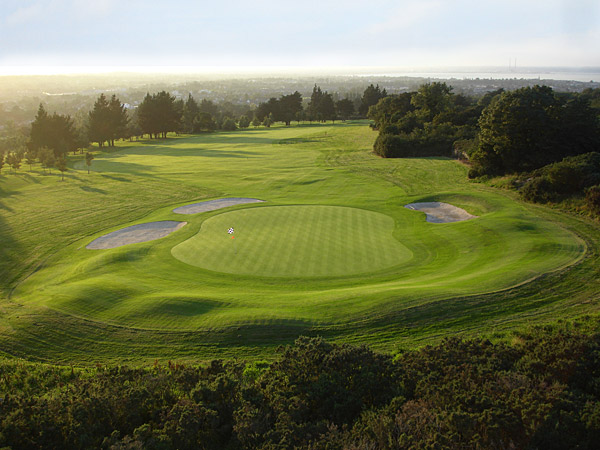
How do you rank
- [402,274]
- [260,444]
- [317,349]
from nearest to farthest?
[260,444] < [317,349] < [402,274]

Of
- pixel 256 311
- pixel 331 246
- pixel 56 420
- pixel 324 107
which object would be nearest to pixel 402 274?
pixel 331 246

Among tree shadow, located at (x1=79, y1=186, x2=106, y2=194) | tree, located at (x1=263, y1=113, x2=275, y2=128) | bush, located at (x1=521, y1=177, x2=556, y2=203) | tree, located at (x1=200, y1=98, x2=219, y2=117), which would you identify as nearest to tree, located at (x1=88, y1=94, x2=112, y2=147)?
tree shadow, located at (x1=79, y1=186, x2=106, y2=194)

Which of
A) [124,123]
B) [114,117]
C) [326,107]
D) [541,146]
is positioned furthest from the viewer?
[326,107]

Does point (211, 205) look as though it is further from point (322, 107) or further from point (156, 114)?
point (322, 107)

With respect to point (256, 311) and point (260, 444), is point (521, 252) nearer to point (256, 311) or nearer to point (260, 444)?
point (256, 311)

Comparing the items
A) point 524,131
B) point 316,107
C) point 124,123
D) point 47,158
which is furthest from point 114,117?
point 524,131
